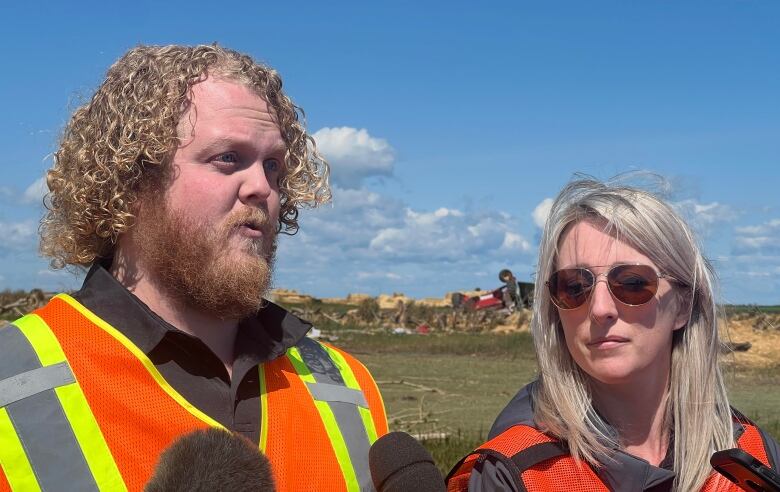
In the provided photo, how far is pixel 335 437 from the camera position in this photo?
3.28 meters

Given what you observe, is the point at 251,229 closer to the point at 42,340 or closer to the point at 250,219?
the point at 250,219

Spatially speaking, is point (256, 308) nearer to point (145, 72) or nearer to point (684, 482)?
point (145, 72)

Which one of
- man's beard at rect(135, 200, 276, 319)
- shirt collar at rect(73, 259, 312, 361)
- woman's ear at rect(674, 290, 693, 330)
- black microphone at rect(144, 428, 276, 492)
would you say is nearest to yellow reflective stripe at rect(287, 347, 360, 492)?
shirt collar at rect(73, 259, 312, 361)

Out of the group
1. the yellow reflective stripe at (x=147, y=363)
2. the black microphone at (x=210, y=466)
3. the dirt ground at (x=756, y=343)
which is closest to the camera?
the black microphone at (x=210, y=466)

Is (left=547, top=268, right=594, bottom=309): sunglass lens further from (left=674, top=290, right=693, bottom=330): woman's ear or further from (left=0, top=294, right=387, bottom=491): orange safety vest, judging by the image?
(left=0, top=294, right=387, bottom=491): orange safety vest

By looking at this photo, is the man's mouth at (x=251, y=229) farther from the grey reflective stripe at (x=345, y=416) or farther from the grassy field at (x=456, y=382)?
the grassy field at (x=456, y=382)

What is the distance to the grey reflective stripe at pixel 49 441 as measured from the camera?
8.62 feet

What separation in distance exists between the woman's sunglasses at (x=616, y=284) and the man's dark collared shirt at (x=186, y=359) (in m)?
1.10

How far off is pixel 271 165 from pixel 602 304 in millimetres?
1279

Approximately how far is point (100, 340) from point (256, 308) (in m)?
0.54

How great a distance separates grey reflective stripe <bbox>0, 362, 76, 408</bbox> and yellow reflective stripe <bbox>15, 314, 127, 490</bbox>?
0.07ft

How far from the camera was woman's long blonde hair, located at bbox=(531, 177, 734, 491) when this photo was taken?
3.13 m

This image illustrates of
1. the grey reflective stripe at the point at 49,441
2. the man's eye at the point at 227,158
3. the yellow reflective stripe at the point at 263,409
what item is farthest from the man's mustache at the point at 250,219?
the grey reflective stripe at the point at 49,441

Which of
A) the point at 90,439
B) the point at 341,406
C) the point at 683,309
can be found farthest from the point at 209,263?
the point at 683,309
